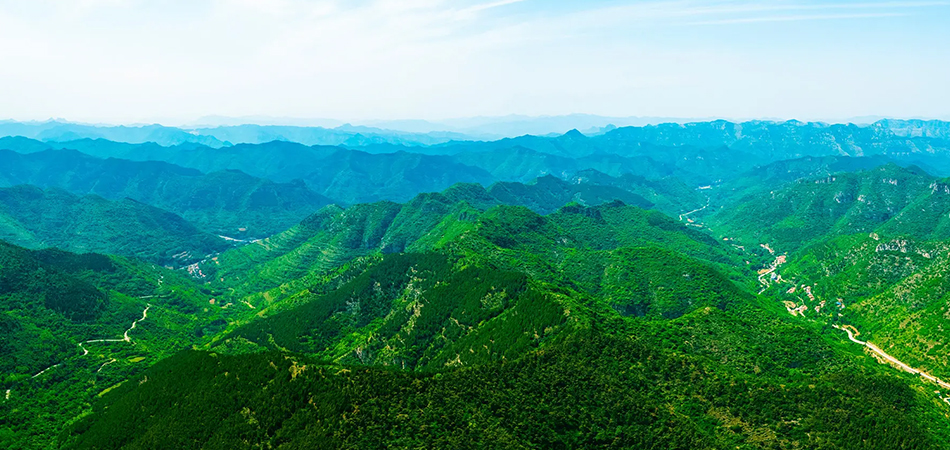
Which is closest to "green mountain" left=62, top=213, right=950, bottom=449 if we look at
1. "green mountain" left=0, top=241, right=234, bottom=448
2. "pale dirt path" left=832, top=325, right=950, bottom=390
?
"pale dirt path" left=832, top=325, right=950, bottom=390

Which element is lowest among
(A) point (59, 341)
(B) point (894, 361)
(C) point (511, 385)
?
(B) point (894, 361)

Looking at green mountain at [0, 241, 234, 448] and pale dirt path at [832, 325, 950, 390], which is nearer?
green mountain at [0, 241, 234, 448]

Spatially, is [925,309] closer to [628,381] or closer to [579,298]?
[579,298]

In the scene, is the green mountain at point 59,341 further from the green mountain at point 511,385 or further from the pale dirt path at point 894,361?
the pale dirt path at point 894,361

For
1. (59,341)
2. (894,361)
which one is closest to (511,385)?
(894,361)

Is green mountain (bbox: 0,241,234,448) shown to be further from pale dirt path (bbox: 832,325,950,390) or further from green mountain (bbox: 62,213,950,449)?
pale dirt path (bbox: 832,325,950,390)

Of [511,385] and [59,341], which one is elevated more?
[511,385]

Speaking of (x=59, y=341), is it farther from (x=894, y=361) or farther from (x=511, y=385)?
(x=894, y=361)

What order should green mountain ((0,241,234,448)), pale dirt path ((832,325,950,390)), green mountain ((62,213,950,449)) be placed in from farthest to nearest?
pale dirt path ((832,325,950,390)), green mountain ((0,241,234,448)), green mountain ((62,213,950,449))

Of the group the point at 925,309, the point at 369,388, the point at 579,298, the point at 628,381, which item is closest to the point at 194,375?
the point at 369,388

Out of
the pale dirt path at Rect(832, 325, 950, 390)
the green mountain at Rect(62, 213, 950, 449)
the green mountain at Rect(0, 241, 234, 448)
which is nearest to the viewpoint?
the green mountain at Rect(62, 213, 950, 449)

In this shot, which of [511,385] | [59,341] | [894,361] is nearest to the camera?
[511,385]
